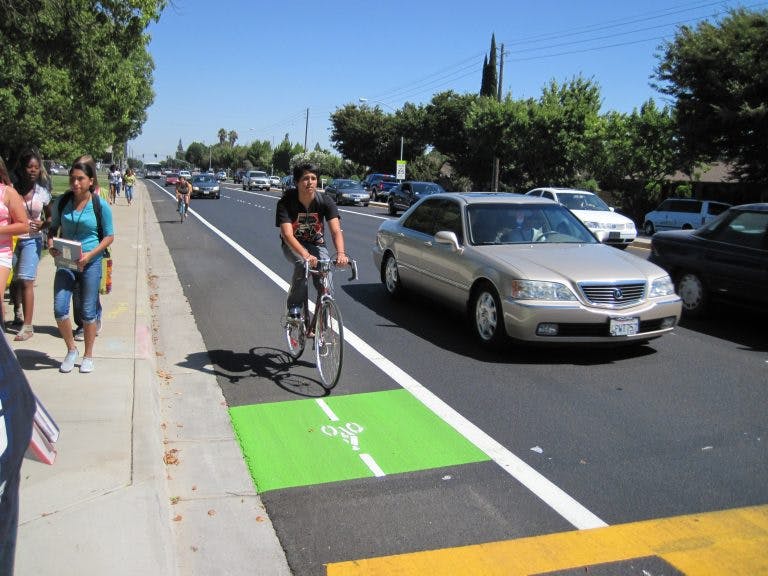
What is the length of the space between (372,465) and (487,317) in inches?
123

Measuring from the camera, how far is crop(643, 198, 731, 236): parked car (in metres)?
25.7

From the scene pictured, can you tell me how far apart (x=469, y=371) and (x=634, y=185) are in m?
33.9

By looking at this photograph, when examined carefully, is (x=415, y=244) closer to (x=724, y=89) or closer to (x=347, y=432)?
(x=347, y=432)

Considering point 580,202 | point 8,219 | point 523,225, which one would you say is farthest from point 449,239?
point 580,202

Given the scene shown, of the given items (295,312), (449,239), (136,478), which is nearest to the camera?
(136,478)

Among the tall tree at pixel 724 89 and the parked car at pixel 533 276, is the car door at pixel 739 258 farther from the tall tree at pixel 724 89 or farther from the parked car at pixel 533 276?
the tall tree at pixel 724 89

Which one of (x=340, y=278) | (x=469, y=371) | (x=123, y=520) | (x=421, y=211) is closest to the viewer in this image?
(x=123, y=520)

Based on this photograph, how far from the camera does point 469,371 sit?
262 inches

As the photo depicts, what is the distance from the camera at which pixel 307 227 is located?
20.4ft

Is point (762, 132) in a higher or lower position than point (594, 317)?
higher

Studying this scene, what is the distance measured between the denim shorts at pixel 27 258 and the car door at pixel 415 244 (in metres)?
4.28

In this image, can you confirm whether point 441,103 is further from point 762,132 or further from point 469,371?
point 469,371

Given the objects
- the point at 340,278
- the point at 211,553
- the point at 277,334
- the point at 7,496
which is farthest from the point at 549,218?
the point at 7,496

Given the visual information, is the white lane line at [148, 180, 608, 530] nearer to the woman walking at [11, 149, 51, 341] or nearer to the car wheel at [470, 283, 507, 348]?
the car wheel at [470, 283, 507, 348]
